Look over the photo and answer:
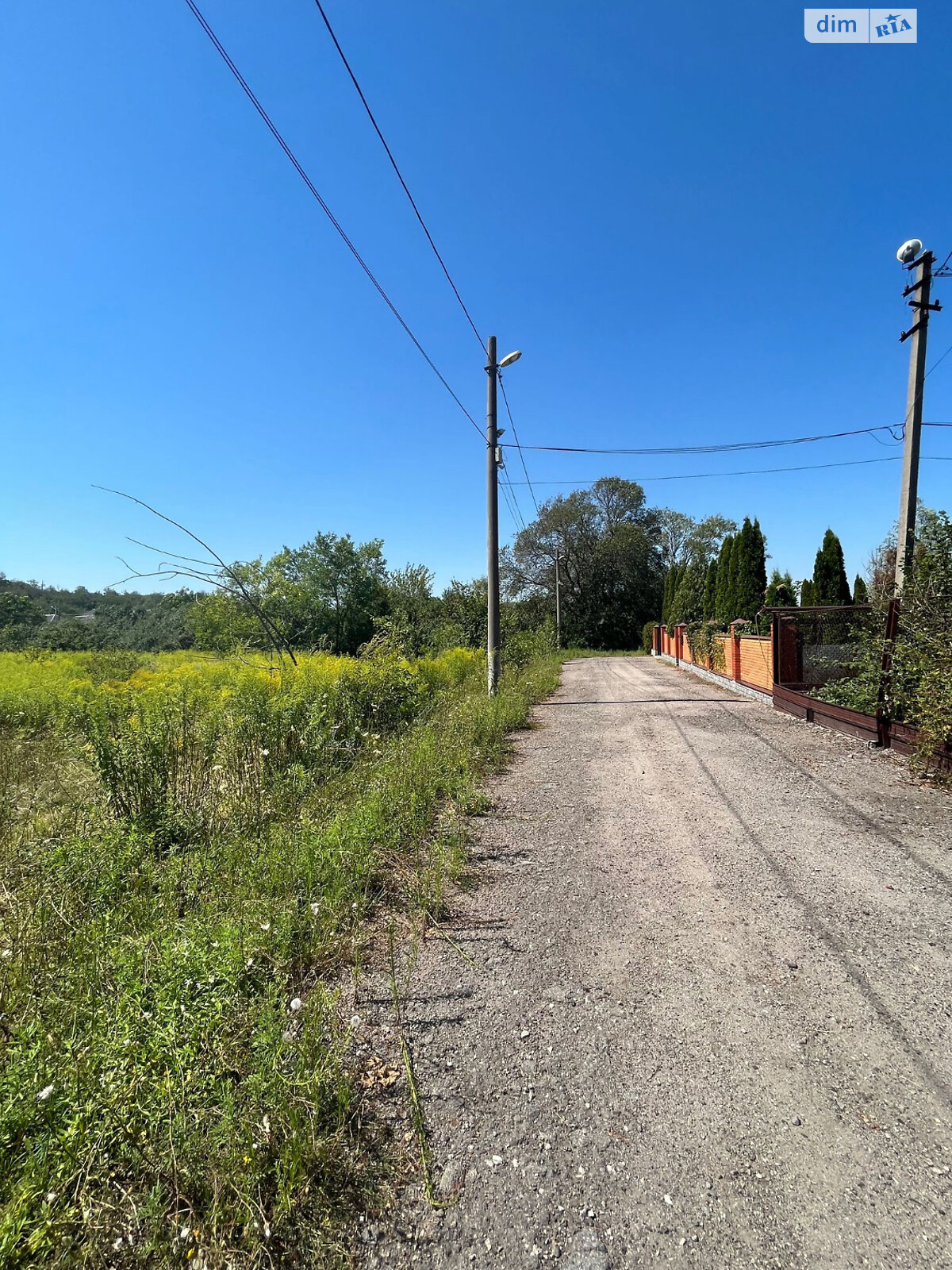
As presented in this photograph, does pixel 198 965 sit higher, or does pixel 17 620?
pixel 17 620

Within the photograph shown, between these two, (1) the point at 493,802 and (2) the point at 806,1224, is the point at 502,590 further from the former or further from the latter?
(2) the point at 806,1224

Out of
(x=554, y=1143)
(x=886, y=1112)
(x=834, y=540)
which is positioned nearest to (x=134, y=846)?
(x=554, y=1143)

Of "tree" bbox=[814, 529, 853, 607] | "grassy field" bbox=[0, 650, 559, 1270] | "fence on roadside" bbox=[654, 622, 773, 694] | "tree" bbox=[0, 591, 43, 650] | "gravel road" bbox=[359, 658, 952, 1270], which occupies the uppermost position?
"tree" bbox=[814, 529, 853, 607]

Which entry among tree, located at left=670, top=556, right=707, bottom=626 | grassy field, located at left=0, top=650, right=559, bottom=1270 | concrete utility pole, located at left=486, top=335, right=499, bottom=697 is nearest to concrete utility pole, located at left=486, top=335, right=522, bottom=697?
concrete utility pole, located at left=486, top=335, right=499, bottom=697

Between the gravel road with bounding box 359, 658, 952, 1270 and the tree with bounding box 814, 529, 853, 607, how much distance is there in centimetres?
1399

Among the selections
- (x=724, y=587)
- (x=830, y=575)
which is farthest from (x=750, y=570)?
(x=830, y=575)

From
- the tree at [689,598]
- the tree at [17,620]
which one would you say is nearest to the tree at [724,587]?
the tree at [689,598]

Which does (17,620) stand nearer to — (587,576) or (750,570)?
(750,570)

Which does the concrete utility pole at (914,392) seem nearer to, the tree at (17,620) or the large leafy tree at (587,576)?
the tree at (17,620)

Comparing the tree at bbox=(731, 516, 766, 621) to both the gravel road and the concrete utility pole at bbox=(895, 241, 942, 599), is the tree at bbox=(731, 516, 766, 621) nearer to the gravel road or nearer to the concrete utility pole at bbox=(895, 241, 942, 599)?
the concrete utility pole at bbox=(895, 241, 942, 599)

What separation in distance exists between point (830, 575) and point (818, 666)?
9365 millimetres

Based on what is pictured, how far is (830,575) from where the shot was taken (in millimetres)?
16250

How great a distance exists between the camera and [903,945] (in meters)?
2.61

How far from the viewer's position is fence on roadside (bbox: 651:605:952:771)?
637cm
